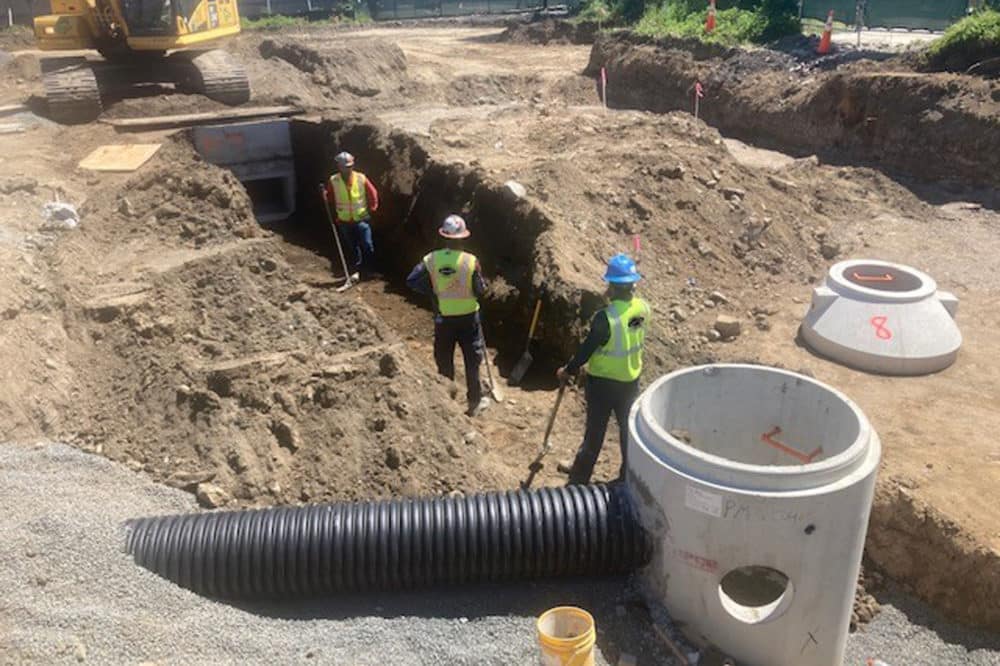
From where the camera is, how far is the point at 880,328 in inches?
346

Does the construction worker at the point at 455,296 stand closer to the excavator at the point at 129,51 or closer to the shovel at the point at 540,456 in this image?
the shovel at the point at 540,456

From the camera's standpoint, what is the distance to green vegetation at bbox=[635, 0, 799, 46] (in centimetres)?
2095

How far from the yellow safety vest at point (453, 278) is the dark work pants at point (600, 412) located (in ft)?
6.53

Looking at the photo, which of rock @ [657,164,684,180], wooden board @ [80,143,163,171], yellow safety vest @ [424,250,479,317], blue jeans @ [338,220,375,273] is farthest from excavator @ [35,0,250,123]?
yellow safety vest @ [424,250,479,317]

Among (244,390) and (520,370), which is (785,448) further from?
(244,390)

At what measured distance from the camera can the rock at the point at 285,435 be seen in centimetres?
684

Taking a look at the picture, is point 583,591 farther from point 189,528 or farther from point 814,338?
point 814,338

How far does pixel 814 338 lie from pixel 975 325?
2.10 meters

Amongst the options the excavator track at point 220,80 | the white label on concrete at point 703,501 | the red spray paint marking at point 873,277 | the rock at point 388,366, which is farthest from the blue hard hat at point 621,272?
the excavator track at point 220,80

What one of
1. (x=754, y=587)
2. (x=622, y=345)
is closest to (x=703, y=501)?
(x=622, y=345)

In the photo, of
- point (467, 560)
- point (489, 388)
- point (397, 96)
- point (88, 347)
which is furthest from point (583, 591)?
point (397, 96)

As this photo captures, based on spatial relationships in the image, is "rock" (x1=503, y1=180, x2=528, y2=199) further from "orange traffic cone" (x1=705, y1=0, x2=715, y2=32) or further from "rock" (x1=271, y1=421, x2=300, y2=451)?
Result: "orange traffic cone" (x1=705, y1=0, x2=715, y2=32)

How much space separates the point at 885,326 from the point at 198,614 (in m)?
7.23

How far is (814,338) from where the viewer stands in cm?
918
